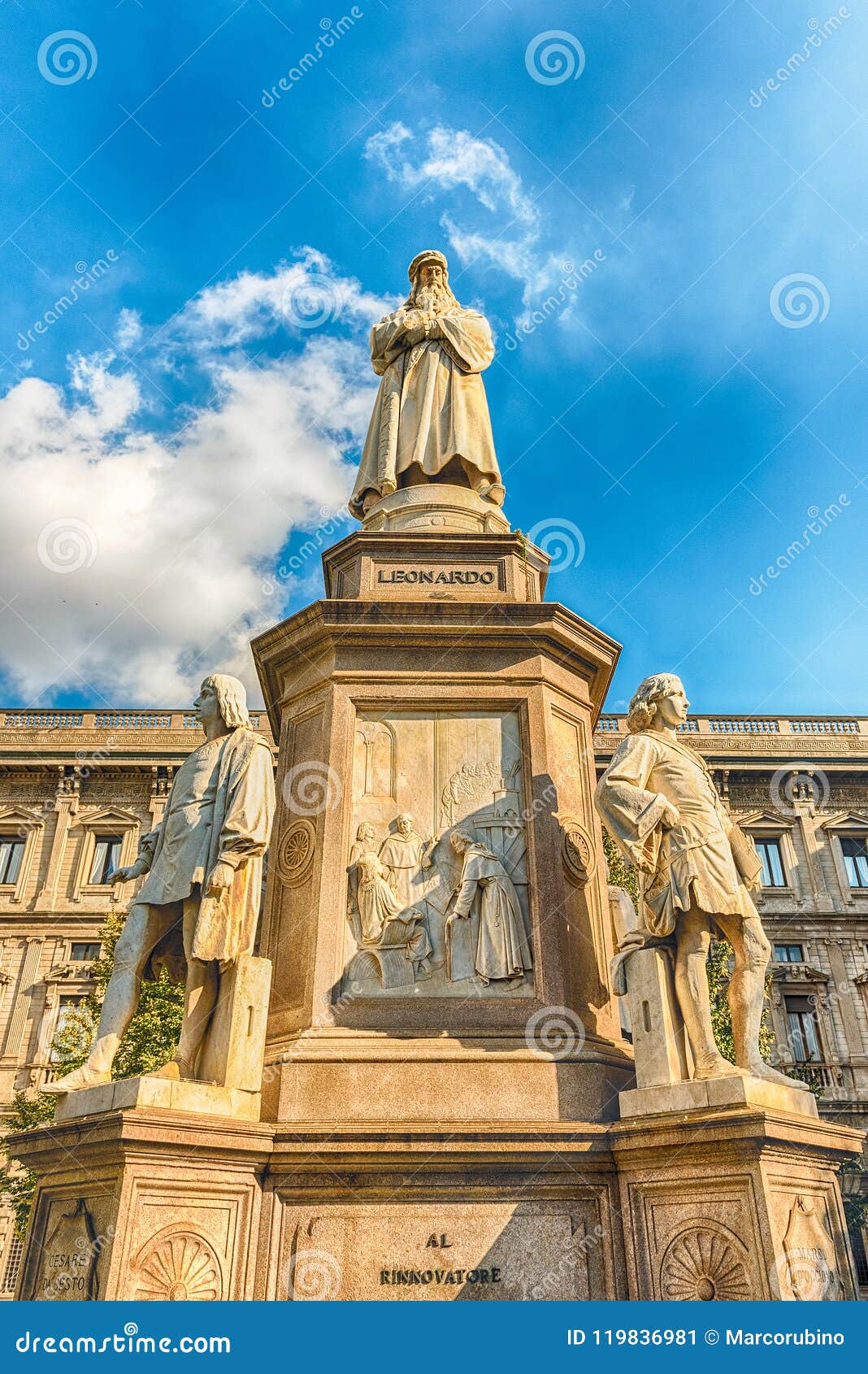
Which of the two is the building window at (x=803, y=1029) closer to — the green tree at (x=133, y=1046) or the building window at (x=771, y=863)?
the building window at (x=771, y=863)

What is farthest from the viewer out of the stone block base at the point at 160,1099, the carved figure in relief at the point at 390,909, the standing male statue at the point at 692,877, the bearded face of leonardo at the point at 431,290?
the bearded face of leonardo at the point at 431,290

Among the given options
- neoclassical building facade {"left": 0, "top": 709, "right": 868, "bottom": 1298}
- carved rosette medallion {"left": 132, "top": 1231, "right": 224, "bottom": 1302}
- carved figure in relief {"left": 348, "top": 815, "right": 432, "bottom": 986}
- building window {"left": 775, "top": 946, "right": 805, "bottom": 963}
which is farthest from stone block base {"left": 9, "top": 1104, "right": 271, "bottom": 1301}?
building window {"left": 775, "top": 946, "right": 805, "bottom": 963}

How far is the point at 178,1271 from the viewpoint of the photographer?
18.7ft

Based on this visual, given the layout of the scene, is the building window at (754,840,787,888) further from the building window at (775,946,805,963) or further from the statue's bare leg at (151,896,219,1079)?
the statue's bare leg at (151,896,219,1079)

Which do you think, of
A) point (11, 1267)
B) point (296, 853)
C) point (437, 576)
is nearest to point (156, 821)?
point (11, 1267)

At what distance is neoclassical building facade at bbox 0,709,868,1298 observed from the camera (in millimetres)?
33625

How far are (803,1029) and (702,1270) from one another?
31.3 meters

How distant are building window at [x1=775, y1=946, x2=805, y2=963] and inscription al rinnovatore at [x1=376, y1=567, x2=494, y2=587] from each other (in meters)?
29.6

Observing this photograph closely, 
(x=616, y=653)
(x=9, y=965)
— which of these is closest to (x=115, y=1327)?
(x=616, y=653)

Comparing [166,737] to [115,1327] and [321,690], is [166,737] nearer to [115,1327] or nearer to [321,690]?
[321,690]

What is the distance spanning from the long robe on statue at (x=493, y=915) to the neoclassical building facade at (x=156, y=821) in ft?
82.3

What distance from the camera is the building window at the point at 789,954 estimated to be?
3519 centimetres

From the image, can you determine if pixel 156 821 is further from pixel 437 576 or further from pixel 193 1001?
pixel 193 1001

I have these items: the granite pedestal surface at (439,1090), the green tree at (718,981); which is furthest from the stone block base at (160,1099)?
the green tree at (718,981)
